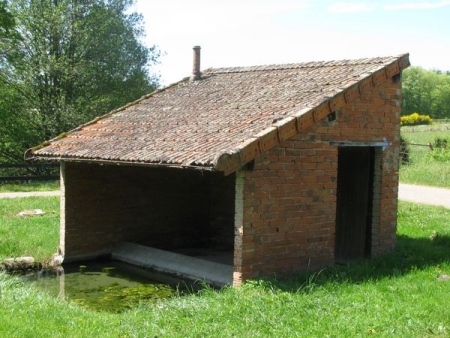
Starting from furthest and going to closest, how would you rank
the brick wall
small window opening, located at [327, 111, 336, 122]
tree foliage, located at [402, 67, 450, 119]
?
tree foliage, located at [402, 67, 450, 119] < small window opening, located at [327, 111, 336, 122] < the brick wall

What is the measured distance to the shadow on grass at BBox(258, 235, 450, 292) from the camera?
8406 mm

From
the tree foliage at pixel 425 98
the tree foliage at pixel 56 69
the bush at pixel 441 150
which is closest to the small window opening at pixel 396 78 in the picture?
the bush at pixel 441 150

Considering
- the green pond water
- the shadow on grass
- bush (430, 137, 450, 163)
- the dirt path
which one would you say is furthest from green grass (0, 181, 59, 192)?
bush (430, 137, 450, 163)

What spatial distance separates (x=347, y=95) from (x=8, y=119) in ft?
74.4

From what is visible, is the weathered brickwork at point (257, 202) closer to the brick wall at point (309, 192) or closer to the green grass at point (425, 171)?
the brick wall at point (309, 192)

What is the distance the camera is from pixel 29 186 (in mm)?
24328

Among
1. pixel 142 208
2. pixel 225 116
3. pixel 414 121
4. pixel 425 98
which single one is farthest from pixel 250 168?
pixel 425 98

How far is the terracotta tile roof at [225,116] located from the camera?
8242mm

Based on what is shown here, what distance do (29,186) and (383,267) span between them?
1859 cm

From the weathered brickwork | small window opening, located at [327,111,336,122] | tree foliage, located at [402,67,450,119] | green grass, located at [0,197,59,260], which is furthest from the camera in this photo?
tree foliage, located at [402,67,450,119]

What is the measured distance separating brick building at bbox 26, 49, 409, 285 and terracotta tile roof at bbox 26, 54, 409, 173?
0.11 feet

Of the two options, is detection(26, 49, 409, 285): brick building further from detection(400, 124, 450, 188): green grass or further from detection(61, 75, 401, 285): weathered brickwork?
detection(400, 124, 450, 188): green grass

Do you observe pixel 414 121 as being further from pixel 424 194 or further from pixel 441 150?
pixel 424 194

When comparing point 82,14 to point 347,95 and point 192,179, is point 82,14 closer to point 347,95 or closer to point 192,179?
point 192,179
